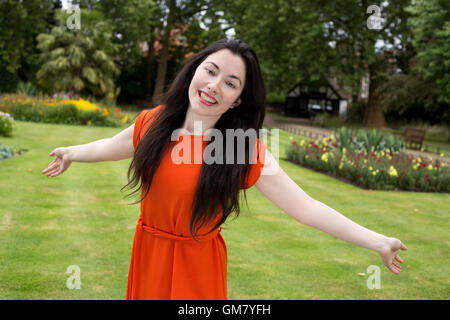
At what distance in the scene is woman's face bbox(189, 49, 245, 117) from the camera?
2217 millimetres

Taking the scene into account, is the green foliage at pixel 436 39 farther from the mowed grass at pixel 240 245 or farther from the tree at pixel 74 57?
the tree at pixel 74 57

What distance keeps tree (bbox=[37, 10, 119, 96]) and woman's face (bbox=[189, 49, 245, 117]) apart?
2535 cm

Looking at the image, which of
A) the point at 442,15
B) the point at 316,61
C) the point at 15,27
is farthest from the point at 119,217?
the point at 15,27

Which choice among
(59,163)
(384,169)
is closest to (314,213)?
(59,163)

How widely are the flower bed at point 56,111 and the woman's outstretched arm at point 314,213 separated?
18.8 meters

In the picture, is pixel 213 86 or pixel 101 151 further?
pixel 101 151

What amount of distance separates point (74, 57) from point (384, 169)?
20653 mm

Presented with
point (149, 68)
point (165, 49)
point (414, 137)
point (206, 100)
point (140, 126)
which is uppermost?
point (165, 49)

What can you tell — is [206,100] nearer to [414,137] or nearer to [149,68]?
[414,137]

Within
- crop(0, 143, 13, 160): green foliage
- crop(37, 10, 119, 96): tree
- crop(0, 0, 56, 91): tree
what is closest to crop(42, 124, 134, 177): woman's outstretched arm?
crop(0, 143, 13, 160): green foliage

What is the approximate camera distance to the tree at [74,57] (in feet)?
88.1

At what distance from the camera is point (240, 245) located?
605 centimetres
